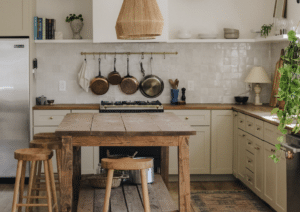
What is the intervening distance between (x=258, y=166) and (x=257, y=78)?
1.46 metres

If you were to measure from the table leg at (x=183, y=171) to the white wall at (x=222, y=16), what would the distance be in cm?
285

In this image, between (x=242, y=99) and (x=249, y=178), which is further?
(x=242, y=99)

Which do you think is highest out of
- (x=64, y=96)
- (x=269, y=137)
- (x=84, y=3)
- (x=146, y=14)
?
(x=84, y=3)

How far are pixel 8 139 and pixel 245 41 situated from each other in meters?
3.34

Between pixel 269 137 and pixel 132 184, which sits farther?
pixel 269 137

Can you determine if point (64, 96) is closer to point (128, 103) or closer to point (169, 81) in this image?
point (128, 103)

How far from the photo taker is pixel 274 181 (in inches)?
132

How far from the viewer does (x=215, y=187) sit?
4.48 meters


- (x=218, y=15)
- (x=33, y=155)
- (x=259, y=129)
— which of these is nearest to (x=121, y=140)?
(x=33, y=155)

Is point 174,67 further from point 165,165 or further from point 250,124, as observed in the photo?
point 165,165

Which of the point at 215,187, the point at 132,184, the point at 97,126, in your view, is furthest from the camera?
the point at 215,187

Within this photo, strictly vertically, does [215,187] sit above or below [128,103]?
below

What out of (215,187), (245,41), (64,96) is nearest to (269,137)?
(215,187)

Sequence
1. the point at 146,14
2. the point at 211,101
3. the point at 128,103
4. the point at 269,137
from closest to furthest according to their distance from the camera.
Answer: the point at 146,14 < the point at 269,137 < the point at 128,103 < the point at 211,101
